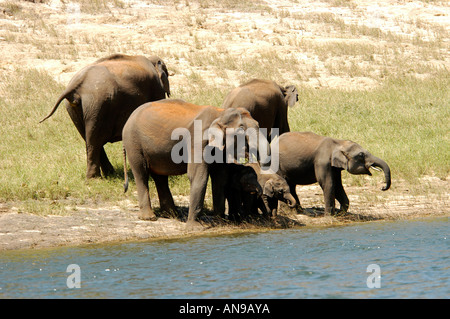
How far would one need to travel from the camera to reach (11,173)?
1377 centimetres

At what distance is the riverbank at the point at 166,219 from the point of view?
10.6 meters

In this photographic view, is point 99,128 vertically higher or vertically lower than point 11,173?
higher

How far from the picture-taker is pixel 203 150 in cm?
1098

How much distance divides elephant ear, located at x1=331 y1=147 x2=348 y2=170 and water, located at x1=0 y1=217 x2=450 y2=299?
3.90 ft

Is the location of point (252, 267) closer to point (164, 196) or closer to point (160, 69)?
point (164, 196)

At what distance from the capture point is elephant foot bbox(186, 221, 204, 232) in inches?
437

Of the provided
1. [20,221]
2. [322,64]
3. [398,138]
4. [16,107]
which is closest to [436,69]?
[322,64]

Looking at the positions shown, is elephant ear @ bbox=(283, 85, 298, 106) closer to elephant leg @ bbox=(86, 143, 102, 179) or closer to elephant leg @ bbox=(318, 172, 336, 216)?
elephant leg @ bbox=(318, 172, 336, 216)

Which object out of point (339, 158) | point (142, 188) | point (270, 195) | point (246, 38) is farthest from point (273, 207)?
point (246, 38)

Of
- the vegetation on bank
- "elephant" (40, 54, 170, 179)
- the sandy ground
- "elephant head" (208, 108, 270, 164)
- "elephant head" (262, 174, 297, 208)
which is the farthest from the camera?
the sandy ground

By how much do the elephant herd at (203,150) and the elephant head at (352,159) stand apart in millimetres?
15

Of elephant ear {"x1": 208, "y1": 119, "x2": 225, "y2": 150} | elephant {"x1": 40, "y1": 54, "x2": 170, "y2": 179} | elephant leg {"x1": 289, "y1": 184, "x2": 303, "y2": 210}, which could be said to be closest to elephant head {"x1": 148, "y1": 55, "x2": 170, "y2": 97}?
elephant {"x1": 40, "y1": 54, "x2": 170, "y2": 179}

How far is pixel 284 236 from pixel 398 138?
6.66 meters

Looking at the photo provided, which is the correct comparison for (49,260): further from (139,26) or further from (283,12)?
(283,12)
